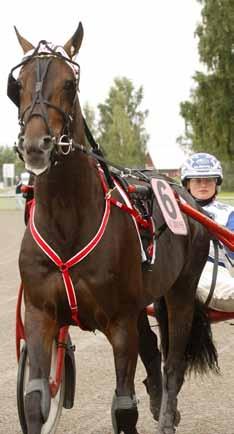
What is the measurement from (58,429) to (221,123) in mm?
37822

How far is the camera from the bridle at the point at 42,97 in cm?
338

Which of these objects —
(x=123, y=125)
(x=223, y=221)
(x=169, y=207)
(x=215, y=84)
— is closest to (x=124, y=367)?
(x=169, y=207)

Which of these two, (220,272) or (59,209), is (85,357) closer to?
(220,272)

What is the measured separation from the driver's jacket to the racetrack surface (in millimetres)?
703

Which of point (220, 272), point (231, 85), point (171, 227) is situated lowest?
point (220, 272)

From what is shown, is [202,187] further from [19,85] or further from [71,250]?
[19,85]

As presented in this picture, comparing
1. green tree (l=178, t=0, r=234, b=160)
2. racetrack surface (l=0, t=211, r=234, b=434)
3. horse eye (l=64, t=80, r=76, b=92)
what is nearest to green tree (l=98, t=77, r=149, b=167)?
green tree (l=178, t=0, r=234, b=160)

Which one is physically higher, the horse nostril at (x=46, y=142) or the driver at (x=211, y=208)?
the horse nostril at (x=46, y=142)

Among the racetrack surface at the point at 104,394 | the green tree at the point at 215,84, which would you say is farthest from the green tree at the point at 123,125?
the racetrack surface at the point at 104,394

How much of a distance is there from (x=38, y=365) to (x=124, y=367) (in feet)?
1.33

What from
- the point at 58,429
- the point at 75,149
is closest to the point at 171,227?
the point at 75,149

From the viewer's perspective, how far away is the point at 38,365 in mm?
3758

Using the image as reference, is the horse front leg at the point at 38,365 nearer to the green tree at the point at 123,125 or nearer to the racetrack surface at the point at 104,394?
the racetrack surface at the point at 104,394

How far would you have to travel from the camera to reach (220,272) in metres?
5.34
